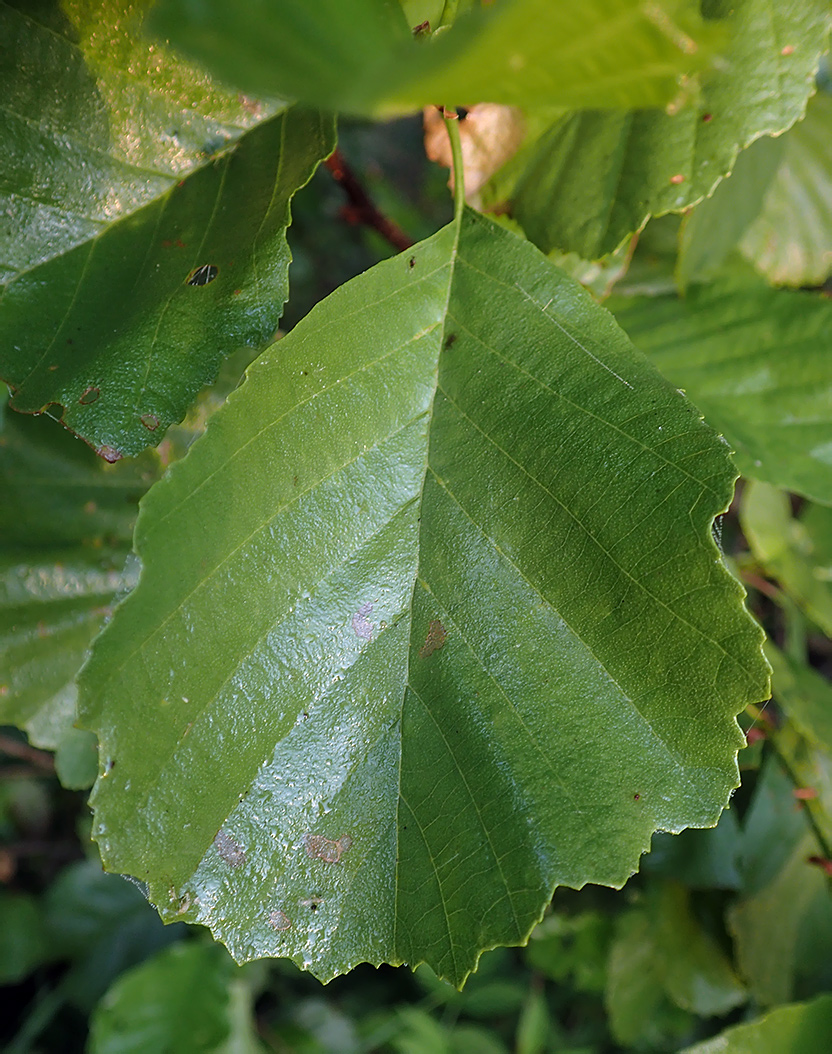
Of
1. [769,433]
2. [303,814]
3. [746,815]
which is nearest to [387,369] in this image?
[303,814]

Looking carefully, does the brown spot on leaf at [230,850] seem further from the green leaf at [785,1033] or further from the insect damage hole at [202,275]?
the green leaf at [785,1033]

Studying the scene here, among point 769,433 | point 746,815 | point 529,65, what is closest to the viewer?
point 529,65

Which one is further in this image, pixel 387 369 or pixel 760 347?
A: pixel 760 347

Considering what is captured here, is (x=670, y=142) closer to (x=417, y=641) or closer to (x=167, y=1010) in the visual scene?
(x=417, y=641)

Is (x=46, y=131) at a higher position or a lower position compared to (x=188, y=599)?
higher

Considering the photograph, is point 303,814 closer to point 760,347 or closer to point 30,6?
point 30,6

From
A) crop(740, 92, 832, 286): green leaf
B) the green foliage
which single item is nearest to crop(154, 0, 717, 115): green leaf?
the green foliage
